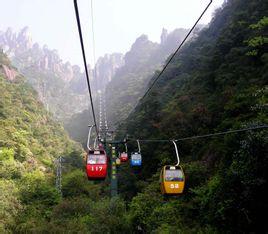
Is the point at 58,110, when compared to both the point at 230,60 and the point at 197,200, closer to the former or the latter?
the point at 230,60

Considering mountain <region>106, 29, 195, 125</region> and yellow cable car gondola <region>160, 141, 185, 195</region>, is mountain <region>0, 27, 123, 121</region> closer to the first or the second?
mountain <region>106, 29, 195, 125</region>

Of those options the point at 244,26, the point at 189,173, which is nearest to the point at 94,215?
the point at 189,173

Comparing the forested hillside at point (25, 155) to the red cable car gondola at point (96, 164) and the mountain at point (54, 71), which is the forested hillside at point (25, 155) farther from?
the mountain at point (54, 71)

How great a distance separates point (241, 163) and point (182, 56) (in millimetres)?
40905

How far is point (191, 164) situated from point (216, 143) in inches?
80.2

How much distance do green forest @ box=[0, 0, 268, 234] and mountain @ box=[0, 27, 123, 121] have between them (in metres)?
98.0

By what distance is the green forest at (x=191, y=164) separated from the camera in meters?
13.1

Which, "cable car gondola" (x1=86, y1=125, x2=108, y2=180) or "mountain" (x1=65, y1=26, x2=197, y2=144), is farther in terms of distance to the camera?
"mountain" (x1=65, y1=26, x2=197, y2=144)

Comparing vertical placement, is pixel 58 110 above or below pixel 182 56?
above

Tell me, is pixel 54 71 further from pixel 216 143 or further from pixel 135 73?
pixel 216 143

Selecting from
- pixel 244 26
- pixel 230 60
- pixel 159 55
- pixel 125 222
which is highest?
pixel 159 55

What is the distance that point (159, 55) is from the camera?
385 feet

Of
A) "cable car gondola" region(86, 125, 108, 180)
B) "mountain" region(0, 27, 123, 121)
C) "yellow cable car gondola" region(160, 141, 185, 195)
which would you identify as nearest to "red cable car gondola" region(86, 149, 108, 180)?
"cable car gondola" region(86, 125, 108, 180)

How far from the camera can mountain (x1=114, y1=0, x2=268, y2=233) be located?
1261 cm
